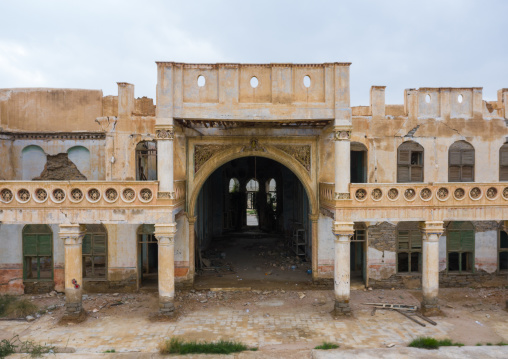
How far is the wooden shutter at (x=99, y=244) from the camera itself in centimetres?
1373

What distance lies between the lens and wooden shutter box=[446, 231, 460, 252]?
14.1 meters

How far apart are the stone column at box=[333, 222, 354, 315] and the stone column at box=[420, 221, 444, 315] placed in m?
2.40

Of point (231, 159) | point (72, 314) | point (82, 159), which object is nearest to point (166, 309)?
point (72, 314)

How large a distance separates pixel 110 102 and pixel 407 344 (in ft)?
41.4

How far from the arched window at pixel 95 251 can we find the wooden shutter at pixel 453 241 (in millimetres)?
13166

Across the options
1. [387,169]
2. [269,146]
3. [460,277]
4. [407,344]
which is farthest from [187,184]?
[460,277]

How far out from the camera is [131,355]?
882 centimetres

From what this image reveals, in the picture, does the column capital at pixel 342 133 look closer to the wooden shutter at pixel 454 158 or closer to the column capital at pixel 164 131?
the column capital at pixel 164 131

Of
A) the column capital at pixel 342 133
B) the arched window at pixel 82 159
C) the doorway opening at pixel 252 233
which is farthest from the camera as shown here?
the doorway opening at pixel 252 233

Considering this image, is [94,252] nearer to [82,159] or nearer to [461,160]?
[82,159]

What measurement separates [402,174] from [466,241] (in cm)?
361

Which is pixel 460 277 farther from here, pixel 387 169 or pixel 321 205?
pixel 321 205

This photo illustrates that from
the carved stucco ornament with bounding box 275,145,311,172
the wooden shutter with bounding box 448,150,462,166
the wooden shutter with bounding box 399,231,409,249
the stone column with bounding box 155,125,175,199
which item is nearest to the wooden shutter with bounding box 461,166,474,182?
the wooden shutter with bounding box 448,150,462,166

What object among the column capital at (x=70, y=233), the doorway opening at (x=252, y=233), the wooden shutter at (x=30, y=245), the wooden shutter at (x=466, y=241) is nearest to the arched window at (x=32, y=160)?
the wooden shutter at (x=30, y=245)
